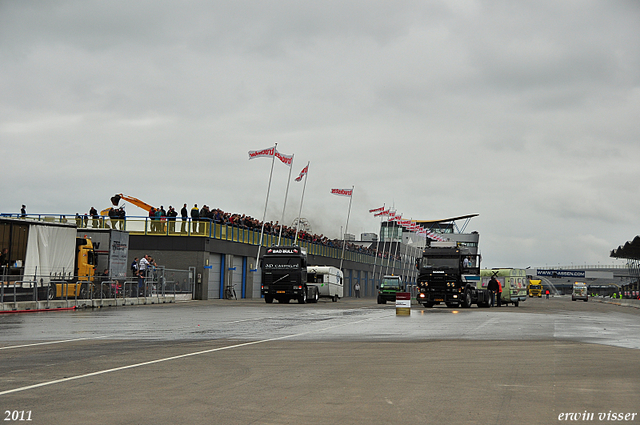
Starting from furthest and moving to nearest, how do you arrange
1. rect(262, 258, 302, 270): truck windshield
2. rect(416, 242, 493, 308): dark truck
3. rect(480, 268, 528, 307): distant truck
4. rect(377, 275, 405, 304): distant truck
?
1. rect(480, 268, 528, 307): distant truck
2. rect(377, 275, 405, 304): distant truck
3. rect(262, 258, 302, 270): truck windshield
4. rect(416, 242, 493, 308): dark truck

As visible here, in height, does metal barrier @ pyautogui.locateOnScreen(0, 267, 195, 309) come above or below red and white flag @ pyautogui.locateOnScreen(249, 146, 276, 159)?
below

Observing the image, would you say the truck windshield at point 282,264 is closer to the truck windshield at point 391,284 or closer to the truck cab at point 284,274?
the truck cab at point 284,274

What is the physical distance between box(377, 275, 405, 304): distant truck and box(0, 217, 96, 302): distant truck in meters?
22.6

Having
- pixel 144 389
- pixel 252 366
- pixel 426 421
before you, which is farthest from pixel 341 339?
pixel 426 421

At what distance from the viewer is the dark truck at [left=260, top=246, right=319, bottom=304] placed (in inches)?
1726

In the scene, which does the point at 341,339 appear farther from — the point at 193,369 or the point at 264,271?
the point at 264,271

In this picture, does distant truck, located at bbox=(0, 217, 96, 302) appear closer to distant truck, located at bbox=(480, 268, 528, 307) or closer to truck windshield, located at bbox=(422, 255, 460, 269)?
truck windshield, located at bbox=(422, 255, 460, 269)

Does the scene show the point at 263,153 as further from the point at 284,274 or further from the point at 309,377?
the point at 309,377

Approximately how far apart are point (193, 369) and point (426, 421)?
184 inches

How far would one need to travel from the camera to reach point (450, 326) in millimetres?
22094

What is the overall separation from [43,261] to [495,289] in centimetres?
2938

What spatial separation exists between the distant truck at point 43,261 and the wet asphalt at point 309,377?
1124 cm

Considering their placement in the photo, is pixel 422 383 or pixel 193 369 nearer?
pixel 422 383

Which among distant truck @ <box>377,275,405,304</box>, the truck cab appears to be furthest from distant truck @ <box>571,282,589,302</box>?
the truck cab
